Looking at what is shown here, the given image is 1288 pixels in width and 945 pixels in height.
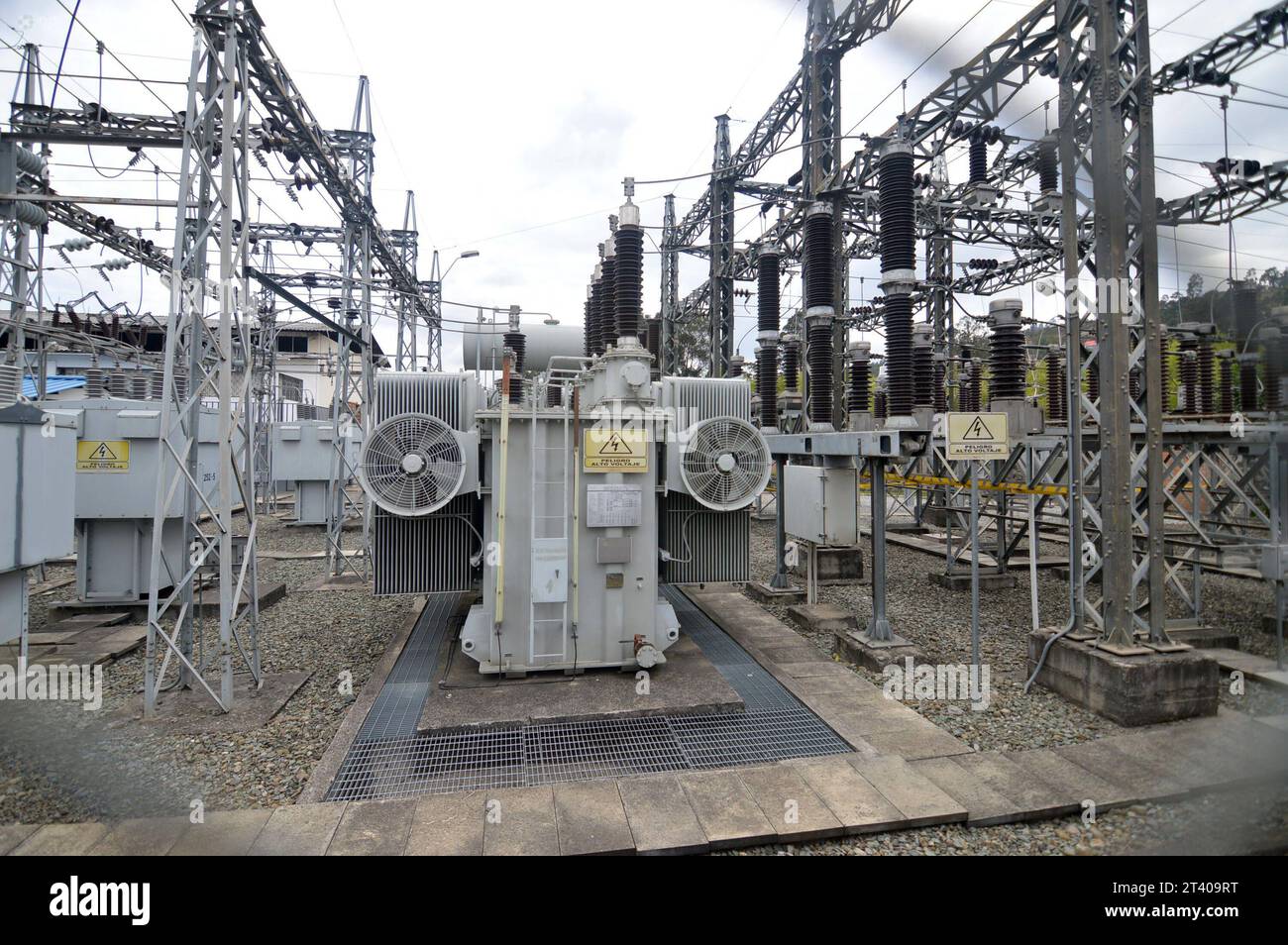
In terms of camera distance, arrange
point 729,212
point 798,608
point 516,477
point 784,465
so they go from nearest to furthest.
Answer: point 516,477 → point 798,608 → point 784,465 → point 729,212

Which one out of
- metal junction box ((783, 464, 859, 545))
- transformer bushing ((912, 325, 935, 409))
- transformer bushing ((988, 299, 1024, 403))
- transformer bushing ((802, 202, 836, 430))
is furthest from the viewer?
transformer bushing ((802, 202, 836, 430))

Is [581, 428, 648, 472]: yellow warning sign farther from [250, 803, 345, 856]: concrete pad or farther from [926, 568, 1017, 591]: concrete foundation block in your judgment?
[926, 568, 1017, 591]: concrete foundation block

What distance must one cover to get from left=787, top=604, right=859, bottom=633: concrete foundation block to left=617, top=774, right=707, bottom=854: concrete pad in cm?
446

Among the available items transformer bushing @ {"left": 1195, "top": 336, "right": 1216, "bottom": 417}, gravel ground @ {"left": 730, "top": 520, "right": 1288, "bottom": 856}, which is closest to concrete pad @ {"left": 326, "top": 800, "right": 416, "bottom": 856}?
gravel ground @ {"left": 730, "top": 520, "right": 1288, "bottom": 856}

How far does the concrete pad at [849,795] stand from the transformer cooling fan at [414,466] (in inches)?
160

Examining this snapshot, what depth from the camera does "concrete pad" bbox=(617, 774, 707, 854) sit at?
158 inches

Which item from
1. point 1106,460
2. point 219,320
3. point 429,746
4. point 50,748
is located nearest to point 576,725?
point 429,746

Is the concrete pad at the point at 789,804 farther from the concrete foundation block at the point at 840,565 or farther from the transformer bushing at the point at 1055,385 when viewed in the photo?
the transformer bushing at the point at 1055,385

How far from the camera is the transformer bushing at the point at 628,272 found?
7.44m

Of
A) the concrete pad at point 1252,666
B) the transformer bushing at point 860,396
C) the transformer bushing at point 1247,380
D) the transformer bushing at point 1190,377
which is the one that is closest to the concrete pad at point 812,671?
the transformer bushing at point 860,396

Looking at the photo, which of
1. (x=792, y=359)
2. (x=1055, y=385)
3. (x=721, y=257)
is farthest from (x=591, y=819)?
(x=1055, y=385)

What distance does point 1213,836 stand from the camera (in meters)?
3.75
